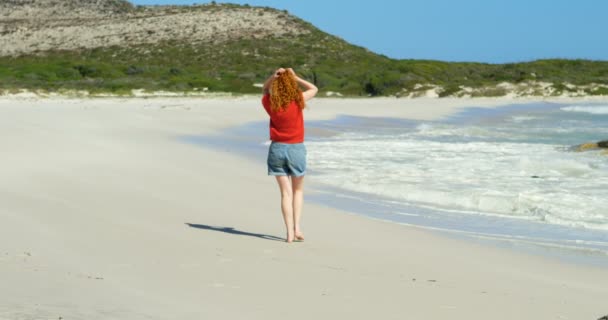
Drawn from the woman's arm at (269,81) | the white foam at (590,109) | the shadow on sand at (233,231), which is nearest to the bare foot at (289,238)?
the shadow on sand at (233,231)

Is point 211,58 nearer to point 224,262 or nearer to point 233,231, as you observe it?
point 233,231

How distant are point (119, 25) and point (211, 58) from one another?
12.6m

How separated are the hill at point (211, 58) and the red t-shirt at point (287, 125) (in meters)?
31.6

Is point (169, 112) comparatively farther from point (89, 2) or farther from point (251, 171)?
point (89, 2)

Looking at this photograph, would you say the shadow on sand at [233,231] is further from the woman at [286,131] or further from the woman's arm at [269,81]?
the woman's arm at [269,81]

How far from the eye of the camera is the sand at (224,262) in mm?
4367

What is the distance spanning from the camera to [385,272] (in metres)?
5.48

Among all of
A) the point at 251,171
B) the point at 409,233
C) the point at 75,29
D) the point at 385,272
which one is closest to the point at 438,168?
the point at 251,171

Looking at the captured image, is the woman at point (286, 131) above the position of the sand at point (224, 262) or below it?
above

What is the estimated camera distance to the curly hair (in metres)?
6.93

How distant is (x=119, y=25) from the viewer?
75.3 meters

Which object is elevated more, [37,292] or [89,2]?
[89,2]

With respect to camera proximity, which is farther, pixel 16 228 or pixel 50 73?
pixel 50 73

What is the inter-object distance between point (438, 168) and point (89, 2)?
76485 millimetres
